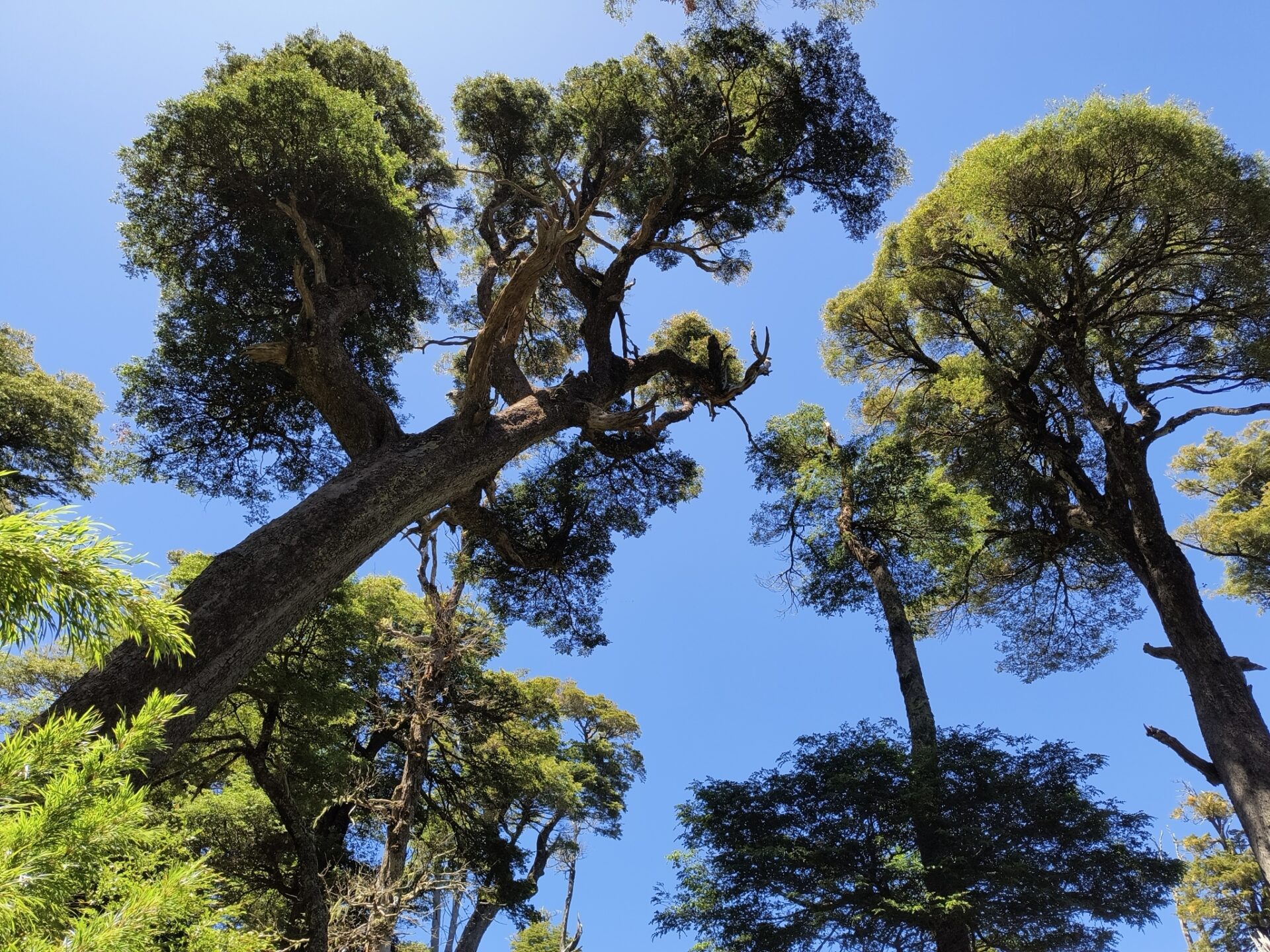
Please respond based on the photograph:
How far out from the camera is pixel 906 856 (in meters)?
6.88

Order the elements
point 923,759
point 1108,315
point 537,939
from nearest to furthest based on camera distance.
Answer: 1. point 923,759
2. point 1108,315
3. point 537,939

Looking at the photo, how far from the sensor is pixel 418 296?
918 centimetres

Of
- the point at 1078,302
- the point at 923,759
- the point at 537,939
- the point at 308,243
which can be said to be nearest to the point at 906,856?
the point at 923,759

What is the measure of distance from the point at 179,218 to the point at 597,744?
52.0ft

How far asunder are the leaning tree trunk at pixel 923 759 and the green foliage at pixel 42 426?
1395 cm

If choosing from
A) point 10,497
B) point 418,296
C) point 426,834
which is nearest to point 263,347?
point 418,296

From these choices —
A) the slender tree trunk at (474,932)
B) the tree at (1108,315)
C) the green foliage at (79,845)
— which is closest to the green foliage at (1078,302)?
the tree at (1108,315)

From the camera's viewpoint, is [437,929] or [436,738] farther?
[437,929]

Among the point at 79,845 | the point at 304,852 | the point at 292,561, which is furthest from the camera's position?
the point at 304,852

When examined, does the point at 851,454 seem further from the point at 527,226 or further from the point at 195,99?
the point at 195,99

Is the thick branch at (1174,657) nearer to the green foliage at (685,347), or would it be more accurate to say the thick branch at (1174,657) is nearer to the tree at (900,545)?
the tree at (900,545)

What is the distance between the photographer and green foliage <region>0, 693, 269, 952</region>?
3.24 feet

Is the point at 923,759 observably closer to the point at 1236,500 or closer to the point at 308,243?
the point at 308,243

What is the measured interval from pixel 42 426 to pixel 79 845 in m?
14.0
